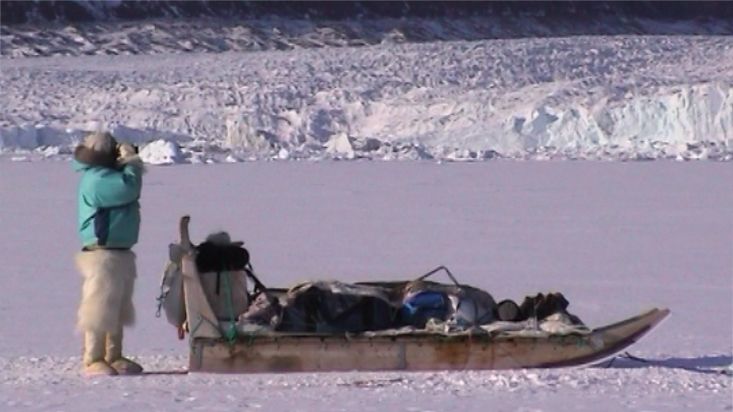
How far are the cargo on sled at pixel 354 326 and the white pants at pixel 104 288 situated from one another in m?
0.15

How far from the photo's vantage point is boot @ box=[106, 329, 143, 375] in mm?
5742

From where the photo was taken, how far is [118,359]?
579 centimetres

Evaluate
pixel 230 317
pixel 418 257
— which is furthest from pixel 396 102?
pixel 230 317

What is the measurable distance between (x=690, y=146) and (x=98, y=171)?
14.2 meters

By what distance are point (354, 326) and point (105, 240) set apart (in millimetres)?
896

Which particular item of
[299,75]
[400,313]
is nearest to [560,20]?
[299,75]

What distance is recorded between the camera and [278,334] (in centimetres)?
576

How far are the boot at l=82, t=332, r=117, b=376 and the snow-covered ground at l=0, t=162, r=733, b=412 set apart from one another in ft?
0.19

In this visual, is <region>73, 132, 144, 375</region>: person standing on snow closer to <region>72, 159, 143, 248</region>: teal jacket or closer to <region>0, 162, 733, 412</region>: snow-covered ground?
<region>72, 159, 143, 248</region>: teal jacket

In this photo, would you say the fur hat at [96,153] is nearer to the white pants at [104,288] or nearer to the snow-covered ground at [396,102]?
the white pants at [104,288]

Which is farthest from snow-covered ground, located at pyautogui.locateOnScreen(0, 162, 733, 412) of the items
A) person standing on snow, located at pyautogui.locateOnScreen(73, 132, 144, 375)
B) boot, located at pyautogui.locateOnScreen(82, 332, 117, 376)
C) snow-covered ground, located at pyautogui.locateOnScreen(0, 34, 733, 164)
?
snow-covered ground, located at pyautogui.locateOnScreen(0, 34, 733, 164)

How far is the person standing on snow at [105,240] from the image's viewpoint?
5.71 m

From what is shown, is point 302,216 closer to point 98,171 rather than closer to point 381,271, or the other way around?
point 381,271

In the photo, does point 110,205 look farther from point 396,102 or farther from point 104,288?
point 396,102
